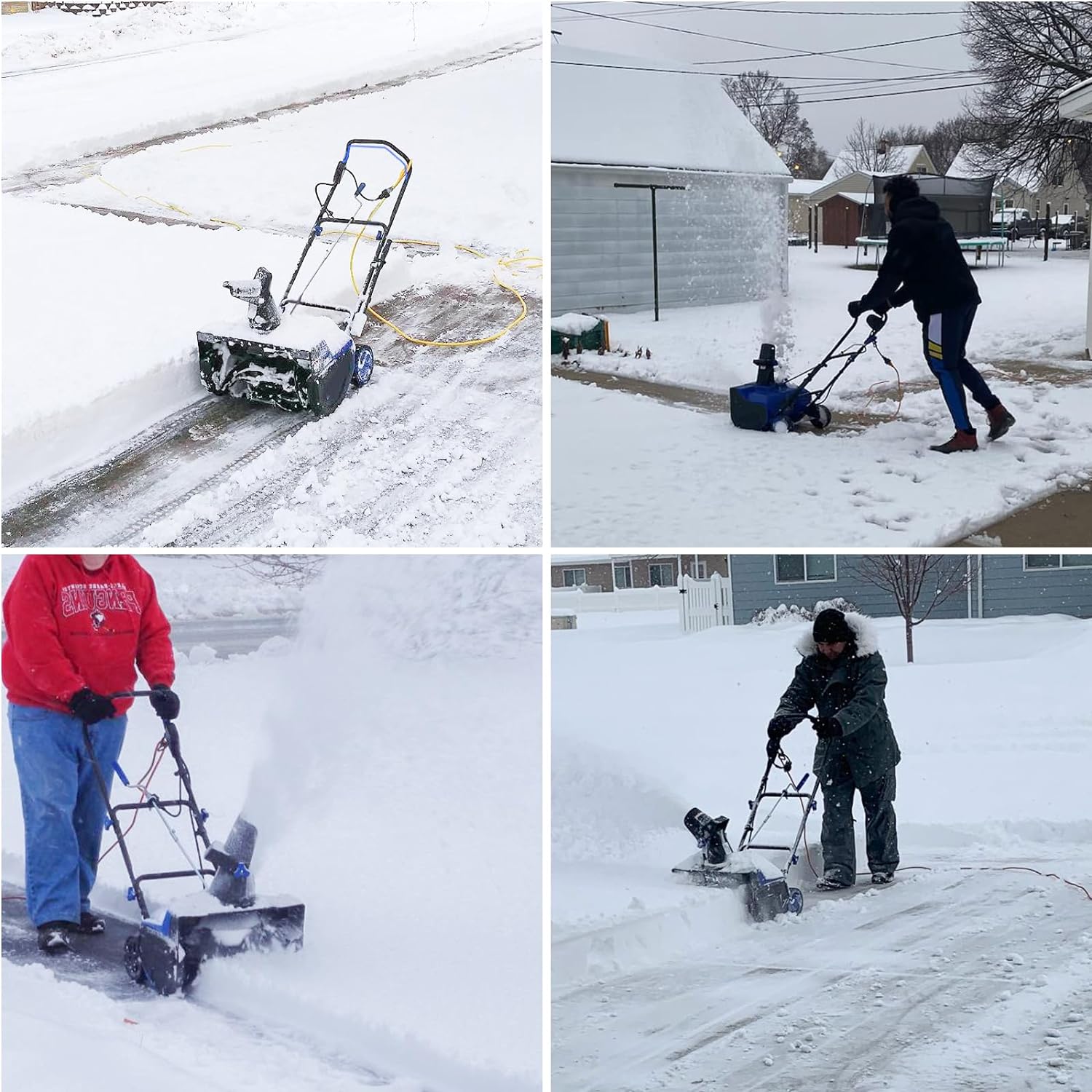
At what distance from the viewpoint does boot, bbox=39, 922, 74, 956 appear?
9.95 ft

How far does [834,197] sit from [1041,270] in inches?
47.2

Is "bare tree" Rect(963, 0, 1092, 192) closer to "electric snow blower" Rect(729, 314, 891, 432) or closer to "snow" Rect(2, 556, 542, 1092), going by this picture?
"electric snow blower" Rect(729, 314, 891, 432)

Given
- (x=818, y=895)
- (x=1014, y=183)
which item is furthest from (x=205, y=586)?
(x=1014, y=183)

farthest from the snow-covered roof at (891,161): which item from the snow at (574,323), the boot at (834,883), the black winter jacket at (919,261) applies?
the boot at (834,883)

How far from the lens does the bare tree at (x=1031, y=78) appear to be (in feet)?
14.1

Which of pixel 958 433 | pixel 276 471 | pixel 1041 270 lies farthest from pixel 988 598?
pixel 276 471

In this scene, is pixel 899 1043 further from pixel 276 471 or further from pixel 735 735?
pixel 276 471

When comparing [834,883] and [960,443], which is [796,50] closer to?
[960,443]

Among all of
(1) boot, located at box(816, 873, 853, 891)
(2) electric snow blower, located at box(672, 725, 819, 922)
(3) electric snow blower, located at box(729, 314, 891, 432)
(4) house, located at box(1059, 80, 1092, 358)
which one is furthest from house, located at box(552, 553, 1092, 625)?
(4) house, located at box(1059, 80, 1092, 358)

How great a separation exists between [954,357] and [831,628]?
4.31 ft

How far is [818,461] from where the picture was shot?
4219mm

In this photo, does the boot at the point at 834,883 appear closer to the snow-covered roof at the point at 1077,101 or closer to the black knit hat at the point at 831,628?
the black knit hat at the point at 831,628

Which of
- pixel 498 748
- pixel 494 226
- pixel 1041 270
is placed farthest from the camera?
pixel 1041 270

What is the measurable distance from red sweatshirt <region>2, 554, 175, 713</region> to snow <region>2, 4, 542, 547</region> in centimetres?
27
